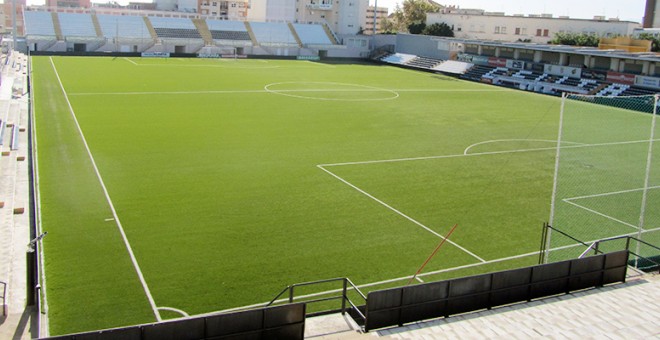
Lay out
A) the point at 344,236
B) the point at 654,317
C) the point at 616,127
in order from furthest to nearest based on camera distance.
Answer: the point at 616,127 → the point at 344,236 → the point at 654,317

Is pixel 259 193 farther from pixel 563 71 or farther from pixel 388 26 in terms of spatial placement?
pixel 388 26

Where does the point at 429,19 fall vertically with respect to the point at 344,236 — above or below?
above

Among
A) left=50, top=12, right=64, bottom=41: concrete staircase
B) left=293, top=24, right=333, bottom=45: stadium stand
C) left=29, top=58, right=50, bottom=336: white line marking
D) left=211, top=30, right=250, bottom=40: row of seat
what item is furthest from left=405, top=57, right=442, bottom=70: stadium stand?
left=29, top=58, right=50, bottom=336: white line marking

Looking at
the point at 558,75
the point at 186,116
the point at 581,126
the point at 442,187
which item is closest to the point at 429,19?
the point at 558,75

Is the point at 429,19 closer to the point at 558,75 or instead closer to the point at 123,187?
the point at 558,75

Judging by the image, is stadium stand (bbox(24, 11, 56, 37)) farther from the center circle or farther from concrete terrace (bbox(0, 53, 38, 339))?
concrete terrace (bbox(0, 53, 38, 339))

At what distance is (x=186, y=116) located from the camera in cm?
3609

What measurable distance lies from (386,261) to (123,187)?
417 inches

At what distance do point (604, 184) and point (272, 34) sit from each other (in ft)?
218

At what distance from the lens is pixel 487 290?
13.5 m

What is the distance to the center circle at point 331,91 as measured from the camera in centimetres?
4634

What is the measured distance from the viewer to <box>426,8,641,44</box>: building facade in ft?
265

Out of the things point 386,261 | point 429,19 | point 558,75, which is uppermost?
point 429,19

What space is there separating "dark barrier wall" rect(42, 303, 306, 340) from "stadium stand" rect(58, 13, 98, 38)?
69.1 metres
